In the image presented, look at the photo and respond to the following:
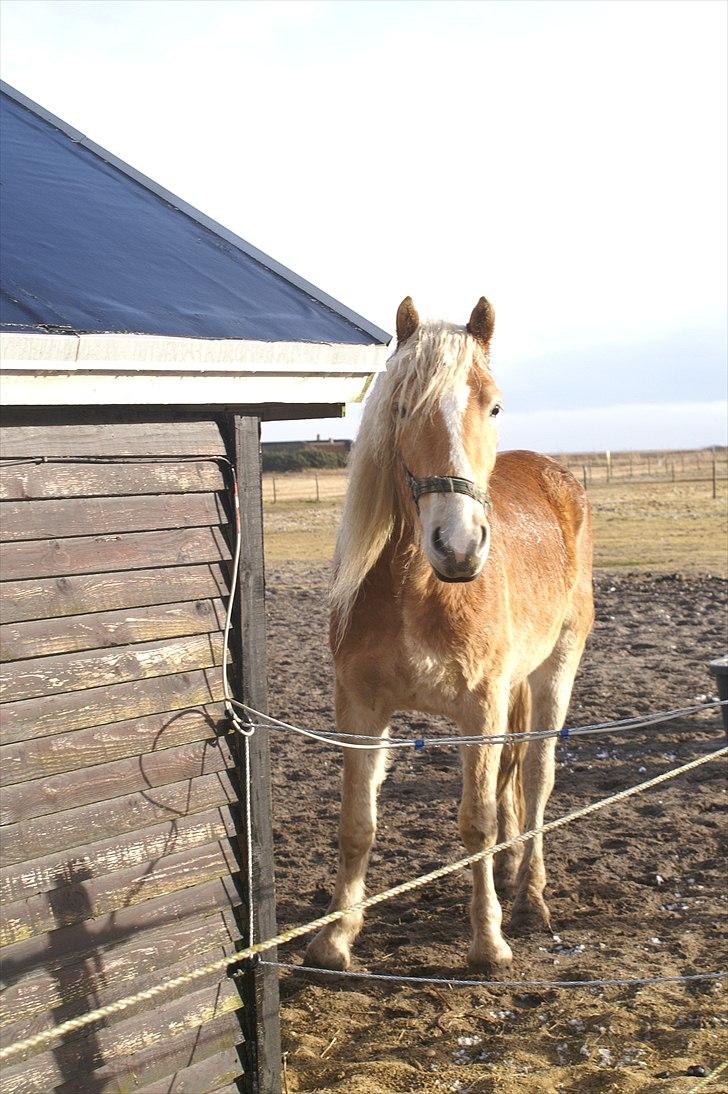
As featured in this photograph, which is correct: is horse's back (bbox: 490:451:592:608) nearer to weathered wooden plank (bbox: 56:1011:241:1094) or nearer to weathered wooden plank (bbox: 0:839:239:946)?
weathered wooden plank (bbox: 0:839:239:946)

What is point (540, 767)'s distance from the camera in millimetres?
5766

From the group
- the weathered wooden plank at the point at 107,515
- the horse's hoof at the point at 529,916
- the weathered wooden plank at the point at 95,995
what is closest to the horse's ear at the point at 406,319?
the weathered wooden plank at the point at 107,515

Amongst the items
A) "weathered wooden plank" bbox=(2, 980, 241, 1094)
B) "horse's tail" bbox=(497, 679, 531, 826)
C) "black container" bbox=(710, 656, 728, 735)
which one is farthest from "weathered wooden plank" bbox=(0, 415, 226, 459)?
"black container" bbox=(710, 656, 728, 735)

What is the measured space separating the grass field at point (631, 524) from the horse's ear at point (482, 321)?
40.6ft

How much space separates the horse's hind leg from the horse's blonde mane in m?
1.71

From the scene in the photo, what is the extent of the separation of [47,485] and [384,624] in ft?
5.79

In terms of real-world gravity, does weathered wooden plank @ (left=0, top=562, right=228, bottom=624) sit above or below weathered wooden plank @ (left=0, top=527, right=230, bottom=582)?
below

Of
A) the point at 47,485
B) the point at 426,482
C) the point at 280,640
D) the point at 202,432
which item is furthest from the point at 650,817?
the point at 280,640

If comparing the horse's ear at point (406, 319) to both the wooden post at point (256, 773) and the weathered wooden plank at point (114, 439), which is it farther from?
the weathered wooden plank at point (114, 439)

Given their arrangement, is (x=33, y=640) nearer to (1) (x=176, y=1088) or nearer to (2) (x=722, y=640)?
(1) (x=176, y=1088)

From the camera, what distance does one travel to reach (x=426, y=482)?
3.84 m

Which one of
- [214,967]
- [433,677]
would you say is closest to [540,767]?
[433,677]

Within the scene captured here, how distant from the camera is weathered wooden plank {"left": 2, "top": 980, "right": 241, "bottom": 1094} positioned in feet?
10.2

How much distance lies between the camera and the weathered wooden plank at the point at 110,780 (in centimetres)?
306
